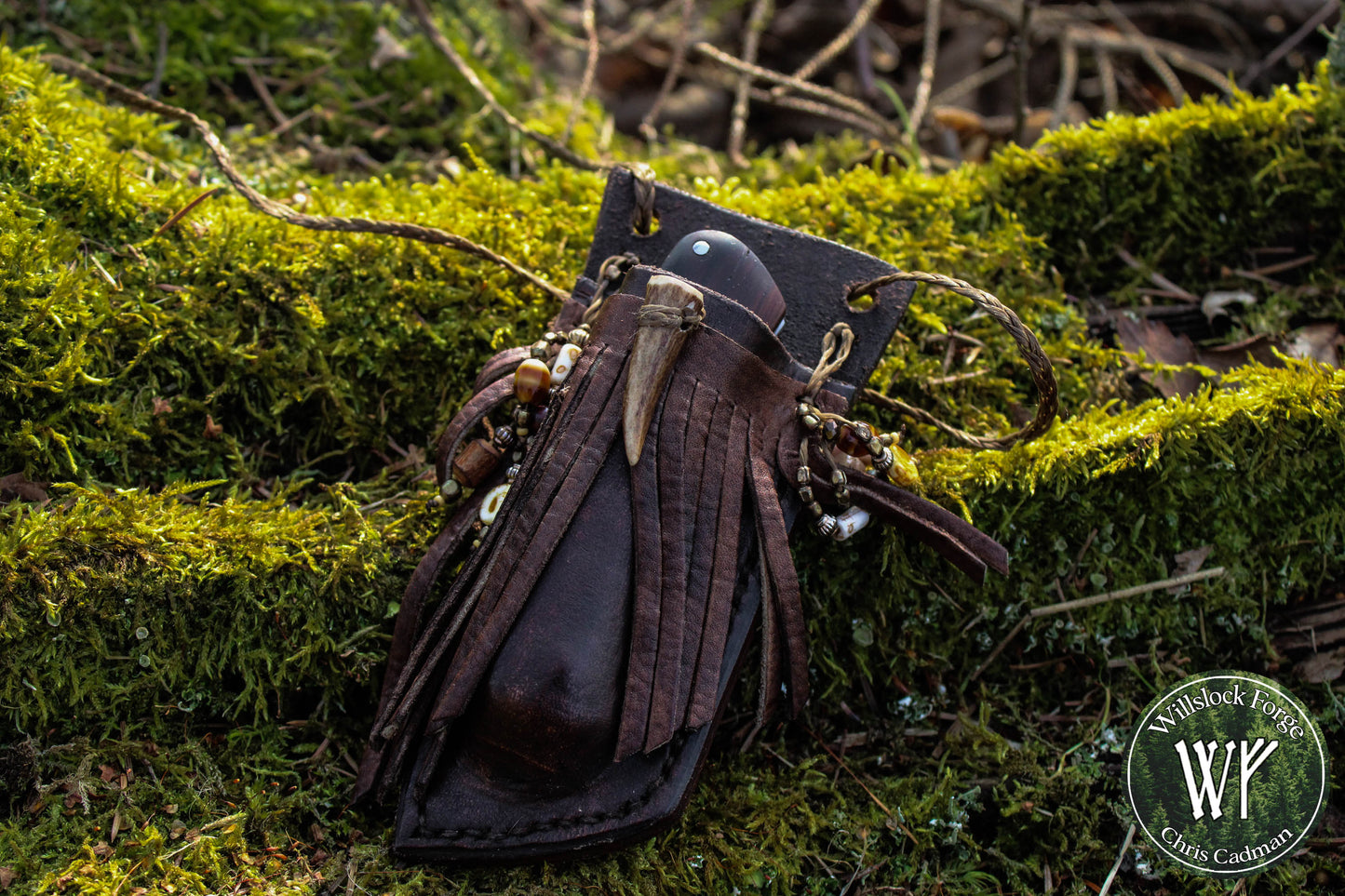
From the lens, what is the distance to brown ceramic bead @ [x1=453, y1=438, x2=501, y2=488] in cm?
217

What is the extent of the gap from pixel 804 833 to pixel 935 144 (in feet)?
11.0

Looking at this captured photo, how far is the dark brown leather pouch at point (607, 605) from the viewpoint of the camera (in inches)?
75.0

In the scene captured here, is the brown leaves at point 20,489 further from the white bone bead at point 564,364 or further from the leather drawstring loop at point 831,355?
the leather drawstring loop at point 831,355

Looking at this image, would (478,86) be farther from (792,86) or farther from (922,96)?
(922,96)

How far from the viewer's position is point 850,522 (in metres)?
2.23

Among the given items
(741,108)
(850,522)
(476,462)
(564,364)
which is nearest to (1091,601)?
(850,522)

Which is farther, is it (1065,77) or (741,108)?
(1065,77)

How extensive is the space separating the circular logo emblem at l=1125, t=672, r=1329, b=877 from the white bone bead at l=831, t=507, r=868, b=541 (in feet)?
2.84

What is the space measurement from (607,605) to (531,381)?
1.79 feet

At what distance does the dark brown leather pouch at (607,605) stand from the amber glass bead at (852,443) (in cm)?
6

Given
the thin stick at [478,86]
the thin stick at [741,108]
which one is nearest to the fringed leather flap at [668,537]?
the thin stick at [478,86]

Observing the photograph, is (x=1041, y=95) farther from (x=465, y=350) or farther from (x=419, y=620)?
(x=419, y=620)

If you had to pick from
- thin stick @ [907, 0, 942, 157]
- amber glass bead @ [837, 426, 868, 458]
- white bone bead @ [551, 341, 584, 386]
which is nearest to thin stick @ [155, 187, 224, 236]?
white bone bead @ [551, 341, 584, 386]

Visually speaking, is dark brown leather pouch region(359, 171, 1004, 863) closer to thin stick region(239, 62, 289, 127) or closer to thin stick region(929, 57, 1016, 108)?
thin stick region(239, 62, 289, 127)
